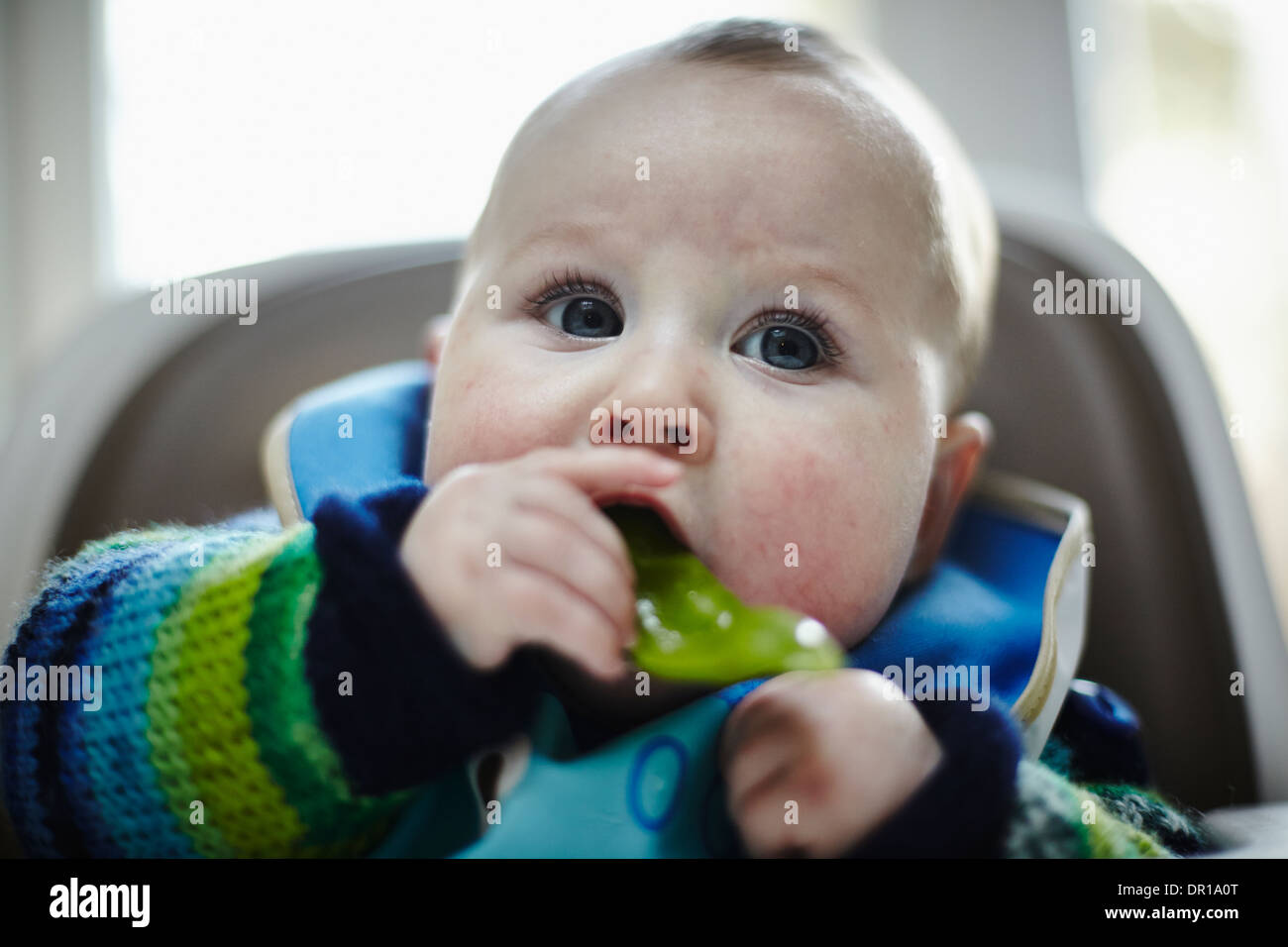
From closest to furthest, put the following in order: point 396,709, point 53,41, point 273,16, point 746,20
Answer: point 396,709 < point 746,20 < point 273,16 < point 53,41

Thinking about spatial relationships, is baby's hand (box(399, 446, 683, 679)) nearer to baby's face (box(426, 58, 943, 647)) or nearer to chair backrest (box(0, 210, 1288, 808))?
baby's face (box(426, 58, 943, 647))

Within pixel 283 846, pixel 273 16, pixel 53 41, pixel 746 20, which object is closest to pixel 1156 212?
pixel 746 20

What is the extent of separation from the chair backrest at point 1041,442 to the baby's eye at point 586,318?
1.38ft

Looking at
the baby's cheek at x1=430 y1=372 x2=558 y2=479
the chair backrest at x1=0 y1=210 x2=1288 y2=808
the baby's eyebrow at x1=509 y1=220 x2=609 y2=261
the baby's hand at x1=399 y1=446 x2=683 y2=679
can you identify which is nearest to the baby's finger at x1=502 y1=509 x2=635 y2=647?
the baby's hand at x1=399 y1=446 x2=683 y2=679

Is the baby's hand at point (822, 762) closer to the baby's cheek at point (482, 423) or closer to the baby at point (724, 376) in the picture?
Answer: the baby at point (724, 376)

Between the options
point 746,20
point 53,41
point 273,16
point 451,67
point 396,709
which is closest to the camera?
point 396,709

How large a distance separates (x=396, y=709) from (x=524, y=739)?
72mm

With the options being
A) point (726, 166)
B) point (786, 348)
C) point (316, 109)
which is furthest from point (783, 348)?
point (316, 109)

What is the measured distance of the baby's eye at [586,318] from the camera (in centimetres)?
54

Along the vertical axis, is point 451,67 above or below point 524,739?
above

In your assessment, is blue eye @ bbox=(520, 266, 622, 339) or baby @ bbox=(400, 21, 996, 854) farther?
blue eye @ bbox=(520, 266, 622, 339)

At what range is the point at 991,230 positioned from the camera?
774mm

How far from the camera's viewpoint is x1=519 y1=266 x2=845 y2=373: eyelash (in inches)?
21.0
